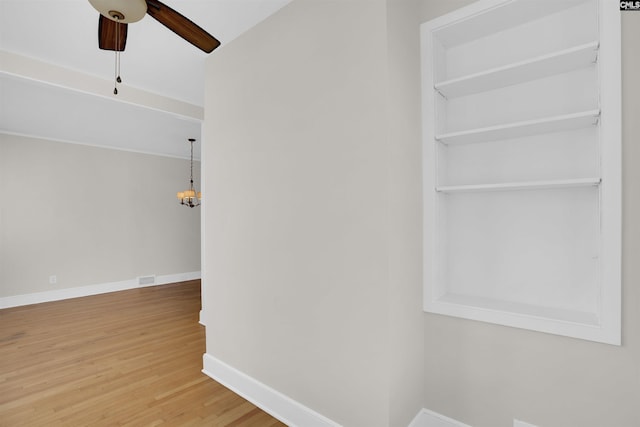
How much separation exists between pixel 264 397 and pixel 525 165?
2253mm

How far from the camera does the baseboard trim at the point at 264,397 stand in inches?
76.0

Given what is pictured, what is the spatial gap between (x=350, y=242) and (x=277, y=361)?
105 cm

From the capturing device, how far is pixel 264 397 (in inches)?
86.8

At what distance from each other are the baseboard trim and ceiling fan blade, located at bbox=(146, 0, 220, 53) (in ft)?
7.53

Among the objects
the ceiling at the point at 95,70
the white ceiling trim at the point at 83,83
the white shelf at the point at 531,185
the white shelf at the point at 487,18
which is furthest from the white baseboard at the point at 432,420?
the white ceiling trim at the point at 83,83

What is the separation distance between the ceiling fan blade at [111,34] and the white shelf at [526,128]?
1.95m

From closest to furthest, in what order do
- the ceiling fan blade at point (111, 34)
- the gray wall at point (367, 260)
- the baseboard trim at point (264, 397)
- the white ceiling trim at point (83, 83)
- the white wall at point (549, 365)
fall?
the white wall at point (549, 365) → the gray wall at point (367, 260) → the ceiling fan blade at point (111, 34) → the baseboard trim at point (264, 397) → the white ceiling trim at point (83, 83)

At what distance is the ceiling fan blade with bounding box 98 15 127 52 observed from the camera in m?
1.75

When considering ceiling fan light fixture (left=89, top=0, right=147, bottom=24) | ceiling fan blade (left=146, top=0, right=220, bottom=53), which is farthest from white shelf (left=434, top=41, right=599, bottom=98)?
Result: ceiling fan light fixture (left=89, top=0, right=147, bottom=24)

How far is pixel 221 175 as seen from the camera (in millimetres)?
2625

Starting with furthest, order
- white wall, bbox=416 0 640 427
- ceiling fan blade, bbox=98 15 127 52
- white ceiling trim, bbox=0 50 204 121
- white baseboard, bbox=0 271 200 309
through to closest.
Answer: white baseboard, bbox=0 271 200 309 < white ceiling trim, bbox=0 50 204 121 < ceiling fan blade, bbox=98 15 127 52 < white wall, bbox=416 0 640 427

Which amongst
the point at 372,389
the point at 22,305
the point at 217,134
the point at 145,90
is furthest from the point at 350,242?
the point at 22,305

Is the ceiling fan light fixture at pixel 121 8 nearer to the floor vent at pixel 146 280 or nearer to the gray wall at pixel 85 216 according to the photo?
the gray wall at pixel 85 216

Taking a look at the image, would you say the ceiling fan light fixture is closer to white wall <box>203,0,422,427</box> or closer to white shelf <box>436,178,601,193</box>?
white wall <box>203,0,422,427</box>
